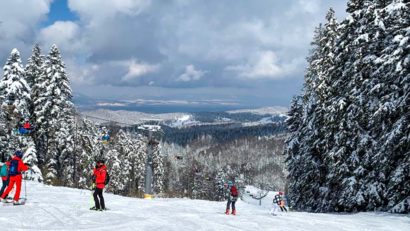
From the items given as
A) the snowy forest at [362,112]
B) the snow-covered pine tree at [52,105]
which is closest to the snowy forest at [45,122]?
the snow-covered pine tree at [52,105]

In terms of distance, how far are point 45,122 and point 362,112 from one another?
91.3ft

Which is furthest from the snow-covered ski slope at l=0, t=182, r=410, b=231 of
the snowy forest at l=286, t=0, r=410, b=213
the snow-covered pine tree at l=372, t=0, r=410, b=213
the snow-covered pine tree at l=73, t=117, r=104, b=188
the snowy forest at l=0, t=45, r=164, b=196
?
the snow-covered pine tree at l=73, t=117, r=104, b=188

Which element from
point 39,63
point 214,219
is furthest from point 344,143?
point 39,63

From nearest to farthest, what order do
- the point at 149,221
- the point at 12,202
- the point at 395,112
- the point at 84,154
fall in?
the point at 149,221 < the point at 12,202 < the point at 395,112 < the point at 84,154

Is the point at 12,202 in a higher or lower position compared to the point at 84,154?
lower

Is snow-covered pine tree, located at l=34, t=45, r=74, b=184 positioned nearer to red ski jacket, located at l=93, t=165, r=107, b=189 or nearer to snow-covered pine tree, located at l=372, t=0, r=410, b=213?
red ski jacket, located at l=93, t=165, r=107, b=189

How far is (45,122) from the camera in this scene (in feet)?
122

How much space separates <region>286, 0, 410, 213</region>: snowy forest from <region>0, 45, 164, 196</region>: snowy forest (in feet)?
44.9

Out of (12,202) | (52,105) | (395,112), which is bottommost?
(12,202)

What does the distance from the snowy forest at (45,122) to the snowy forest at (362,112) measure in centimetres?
1369

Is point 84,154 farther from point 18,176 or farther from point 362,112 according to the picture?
point 362,112

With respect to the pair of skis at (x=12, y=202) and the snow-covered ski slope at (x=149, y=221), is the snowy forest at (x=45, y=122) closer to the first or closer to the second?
the pair of skis at (x=12, y=202)

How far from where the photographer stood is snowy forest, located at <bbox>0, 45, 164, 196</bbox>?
3153cm

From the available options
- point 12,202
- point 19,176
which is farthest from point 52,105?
point 19,176
